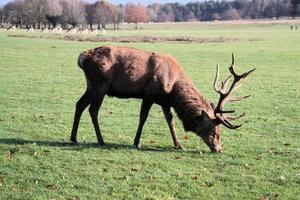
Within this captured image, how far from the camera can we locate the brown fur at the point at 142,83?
481 inches

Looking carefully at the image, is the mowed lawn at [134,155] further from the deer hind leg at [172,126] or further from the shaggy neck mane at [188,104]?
the shaggy neck mane at [188,104]

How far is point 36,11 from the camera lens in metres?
145

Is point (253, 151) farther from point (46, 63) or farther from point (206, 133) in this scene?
point (46, 63)

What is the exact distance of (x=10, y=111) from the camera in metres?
16.6

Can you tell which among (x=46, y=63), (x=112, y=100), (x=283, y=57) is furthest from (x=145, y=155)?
(x=283, y=57)

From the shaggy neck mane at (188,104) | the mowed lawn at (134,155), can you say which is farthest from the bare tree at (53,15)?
the shaggy neck mane at (188,104)

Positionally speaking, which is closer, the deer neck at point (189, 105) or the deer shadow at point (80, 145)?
the deer shadow at point (80, 145)

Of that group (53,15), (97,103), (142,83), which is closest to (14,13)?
(53,15)

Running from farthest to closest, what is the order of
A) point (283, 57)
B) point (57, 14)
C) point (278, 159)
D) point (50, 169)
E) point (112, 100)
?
1. point (57, 14)
2. point (283, 57)
3. point (112, 100)
4. point (278, 159)
5. point (50, 169)

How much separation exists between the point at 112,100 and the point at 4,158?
9.09m

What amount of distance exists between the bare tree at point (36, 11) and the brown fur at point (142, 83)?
134m

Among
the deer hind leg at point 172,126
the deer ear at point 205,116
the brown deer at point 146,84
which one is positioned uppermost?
the brown deer at point 146,84

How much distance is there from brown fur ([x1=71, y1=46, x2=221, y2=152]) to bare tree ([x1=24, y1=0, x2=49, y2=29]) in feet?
439

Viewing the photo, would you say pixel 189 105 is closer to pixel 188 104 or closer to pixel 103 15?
pixel 188 104
